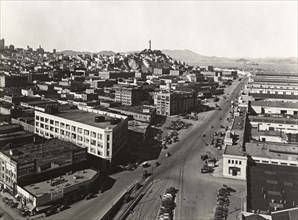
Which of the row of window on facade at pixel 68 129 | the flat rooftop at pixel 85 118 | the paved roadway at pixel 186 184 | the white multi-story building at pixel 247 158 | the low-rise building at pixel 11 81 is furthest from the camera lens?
the low-rise building at pixel 11 81

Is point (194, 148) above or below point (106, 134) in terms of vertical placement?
below

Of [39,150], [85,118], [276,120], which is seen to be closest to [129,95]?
[85,118]

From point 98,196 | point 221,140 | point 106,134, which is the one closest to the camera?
point 98,196

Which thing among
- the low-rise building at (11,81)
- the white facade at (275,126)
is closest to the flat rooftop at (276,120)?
the white facade at (275,126)

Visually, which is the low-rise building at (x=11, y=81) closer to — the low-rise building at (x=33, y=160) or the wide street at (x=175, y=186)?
the low-rise building at (x=33, y=160)

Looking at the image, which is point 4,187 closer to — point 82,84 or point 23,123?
point 23,123

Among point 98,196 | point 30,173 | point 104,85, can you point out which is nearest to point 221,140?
point 98,196

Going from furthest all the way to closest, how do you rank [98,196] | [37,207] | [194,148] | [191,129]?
[191,129], [194,148], [98,196], [37,207]

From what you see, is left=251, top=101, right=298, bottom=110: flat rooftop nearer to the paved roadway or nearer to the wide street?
the paved roadway
